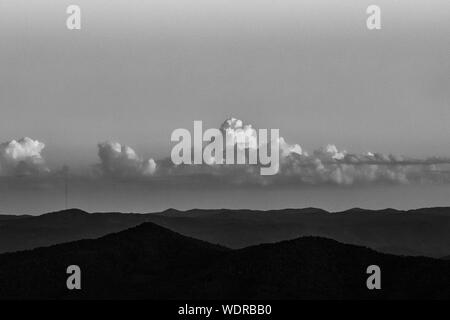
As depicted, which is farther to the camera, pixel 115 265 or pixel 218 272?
pixel 115 265

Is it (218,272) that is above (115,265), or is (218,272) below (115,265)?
below

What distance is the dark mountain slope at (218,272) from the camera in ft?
317

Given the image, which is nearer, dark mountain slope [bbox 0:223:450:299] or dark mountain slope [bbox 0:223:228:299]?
dark mountain slope [bbox 0:223:450:299]

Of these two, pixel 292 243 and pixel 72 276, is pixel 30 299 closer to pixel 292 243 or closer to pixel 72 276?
pixel 72 276

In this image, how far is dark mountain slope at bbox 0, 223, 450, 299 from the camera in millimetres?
96750

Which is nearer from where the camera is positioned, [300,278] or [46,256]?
[300,278]

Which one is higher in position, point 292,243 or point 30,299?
point 292,243

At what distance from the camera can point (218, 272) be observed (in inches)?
4104

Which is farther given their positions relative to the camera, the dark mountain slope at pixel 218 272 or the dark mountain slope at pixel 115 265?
the dark mountain slope at pixel 115 265
